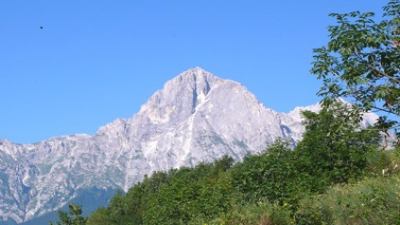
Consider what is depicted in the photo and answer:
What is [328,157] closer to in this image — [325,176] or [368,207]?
[325,176]

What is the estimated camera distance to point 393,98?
15227 millimetres

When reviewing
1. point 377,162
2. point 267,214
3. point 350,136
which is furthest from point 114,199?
point 350,136

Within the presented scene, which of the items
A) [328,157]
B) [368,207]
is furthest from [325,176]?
[368,207]

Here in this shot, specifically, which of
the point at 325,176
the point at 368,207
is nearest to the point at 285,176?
the point at 325,176

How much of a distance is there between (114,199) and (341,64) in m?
161

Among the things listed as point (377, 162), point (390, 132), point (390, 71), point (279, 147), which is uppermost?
point (279, 147)

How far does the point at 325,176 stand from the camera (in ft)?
245

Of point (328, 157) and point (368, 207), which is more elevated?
point (328, 157)

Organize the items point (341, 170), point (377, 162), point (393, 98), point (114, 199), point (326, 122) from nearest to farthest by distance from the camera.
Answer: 1. point (393, 98)
2. point (377, 162)
3. point (341, 170)
4. point (326, 122)
5. point (114, 199)

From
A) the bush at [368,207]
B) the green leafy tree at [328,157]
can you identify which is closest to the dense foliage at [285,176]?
the green leafy tree at [328,157]

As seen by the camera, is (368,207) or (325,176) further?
(325,176)

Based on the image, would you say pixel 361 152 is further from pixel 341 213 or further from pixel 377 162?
pixel 341 213

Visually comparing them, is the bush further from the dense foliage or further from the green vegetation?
the dense foliage

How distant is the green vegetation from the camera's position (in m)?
16.0
